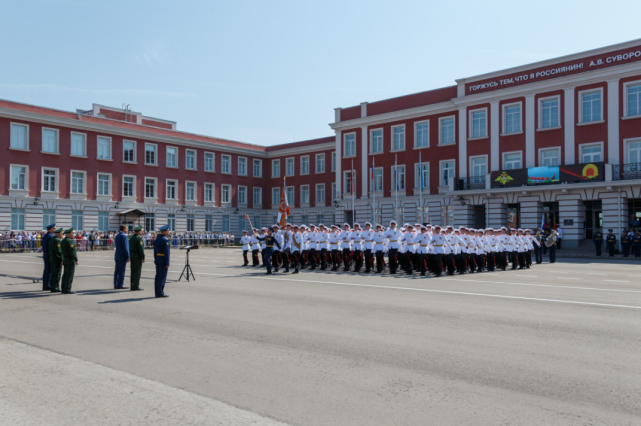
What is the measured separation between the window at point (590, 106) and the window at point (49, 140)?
42747mm

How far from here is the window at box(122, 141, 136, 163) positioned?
5103 cm

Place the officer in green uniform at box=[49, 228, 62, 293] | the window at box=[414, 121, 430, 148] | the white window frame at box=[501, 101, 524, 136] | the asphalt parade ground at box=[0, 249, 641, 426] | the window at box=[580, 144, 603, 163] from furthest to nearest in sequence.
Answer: the window at box=[414, 121, 430, 148]
the white window frame at box=[501, 101, 524, 136]
the window at box=[580, 144, 603, 163]
the officer in green uniform at box=[49, 228, 62, 293]
the asphalt parade ground at box=[0, 249, 641, 426]

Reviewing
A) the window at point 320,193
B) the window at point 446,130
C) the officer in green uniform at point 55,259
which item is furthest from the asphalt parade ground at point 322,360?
the window at point 320,193

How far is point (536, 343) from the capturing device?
7312 millimetres

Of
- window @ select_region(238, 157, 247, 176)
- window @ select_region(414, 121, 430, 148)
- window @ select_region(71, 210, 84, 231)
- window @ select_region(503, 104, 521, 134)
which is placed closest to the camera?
window @ select_region(503, 104, 521, 134)

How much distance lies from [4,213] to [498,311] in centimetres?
4410

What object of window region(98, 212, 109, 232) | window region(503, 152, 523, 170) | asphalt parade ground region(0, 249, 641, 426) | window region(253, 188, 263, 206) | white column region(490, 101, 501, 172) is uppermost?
white column region(490, 101, 501, 172)

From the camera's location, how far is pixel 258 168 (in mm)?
64375

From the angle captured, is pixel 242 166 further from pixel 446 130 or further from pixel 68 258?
pixel 68 258

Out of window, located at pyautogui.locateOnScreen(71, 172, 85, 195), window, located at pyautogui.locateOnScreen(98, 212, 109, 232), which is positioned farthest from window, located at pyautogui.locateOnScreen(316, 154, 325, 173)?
window, located at pyautogui.locateOnScreen(71, 172, 85, 195)

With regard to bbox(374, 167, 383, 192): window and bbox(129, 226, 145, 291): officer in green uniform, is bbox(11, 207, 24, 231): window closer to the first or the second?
bbox(374, 167, 383, 192): window

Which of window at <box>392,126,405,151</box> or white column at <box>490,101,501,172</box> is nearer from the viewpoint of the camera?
white column at <box>490,101,501,172</box>

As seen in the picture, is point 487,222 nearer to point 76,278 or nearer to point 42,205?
point 76,278

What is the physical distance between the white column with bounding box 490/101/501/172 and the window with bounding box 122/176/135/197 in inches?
1335
